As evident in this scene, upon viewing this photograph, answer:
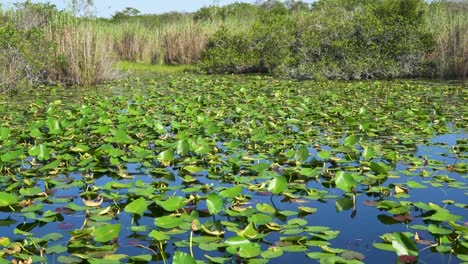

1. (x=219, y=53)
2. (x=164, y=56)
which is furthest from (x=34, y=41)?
(x=164, y=56)

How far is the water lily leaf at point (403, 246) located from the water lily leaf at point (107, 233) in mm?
1221

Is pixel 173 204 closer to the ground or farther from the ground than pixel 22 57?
closer to the ground

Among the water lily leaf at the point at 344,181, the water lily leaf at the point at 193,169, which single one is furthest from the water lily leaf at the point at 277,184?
the water lily leaf at the point at 193,169

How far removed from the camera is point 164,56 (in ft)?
53.2

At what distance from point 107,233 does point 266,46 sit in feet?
39.9

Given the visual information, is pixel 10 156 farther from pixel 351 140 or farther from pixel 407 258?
pixel 407 258

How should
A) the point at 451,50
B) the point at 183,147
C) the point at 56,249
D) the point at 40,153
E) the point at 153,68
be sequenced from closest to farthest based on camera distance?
1. the point at 56,249
2. the point at 40,153
3. the point at 183,147
4. the point at 451,50
5. the point at 153,68

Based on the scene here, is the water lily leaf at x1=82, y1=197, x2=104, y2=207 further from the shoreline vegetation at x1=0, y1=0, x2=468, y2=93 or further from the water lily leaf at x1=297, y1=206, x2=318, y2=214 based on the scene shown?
the shoreline vegetation at x1=0, y1=0, x2=468, y2=93

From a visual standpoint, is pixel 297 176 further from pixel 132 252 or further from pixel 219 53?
pixel 219 53

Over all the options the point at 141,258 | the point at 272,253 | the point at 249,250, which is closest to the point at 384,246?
the point at 272,253

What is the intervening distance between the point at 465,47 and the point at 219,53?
6.30 meters

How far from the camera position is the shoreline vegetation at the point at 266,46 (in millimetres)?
9766

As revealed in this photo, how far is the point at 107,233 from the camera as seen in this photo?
2.34m

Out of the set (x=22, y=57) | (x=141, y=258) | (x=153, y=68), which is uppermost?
(x=22, y=57)
